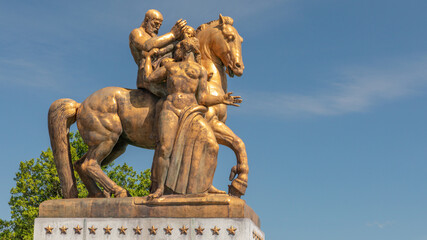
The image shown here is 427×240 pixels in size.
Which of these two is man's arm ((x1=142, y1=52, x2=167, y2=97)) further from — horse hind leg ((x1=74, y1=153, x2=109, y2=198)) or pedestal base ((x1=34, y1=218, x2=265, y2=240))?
pedestal base ((x1=34, y1=218, x2=265, y2=240))

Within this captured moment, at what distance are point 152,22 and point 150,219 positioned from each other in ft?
12.0

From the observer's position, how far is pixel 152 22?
1157cm

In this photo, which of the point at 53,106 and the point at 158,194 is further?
the point at 53,106

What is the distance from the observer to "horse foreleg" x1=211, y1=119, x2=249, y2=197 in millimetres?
10391

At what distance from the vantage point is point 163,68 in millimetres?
10641

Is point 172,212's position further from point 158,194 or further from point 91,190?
point 91,190

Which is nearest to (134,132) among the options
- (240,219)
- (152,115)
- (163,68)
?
(152,115)

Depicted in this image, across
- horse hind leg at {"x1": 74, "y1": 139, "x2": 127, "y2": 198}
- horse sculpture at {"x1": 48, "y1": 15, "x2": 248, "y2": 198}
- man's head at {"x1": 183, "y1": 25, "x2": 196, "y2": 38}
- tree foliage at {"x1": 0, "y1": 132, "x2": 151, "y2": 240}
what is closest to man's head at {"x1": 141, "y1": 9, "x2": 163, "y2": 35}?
man's head at {"x1": 183, "y1": 25, "x2": 196, "y2": 38}

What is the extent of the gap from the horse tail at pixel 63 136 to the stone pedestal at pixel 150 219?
0.77 metres

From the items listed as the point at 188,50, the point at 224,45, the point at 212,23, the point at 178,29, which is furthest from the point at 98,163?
the point at 212,23

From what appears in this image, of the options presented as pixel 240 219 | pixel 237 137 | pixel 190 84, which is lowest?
pixel 240 219

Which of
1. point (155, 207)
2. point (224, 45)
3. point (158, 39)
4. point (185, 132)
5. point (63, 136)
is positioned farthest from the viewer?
point (224, 45)

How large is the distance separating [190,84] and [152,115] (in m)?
0.85

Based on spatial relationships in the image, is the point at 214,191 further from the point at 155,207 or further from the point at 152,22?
the point at 152,22
